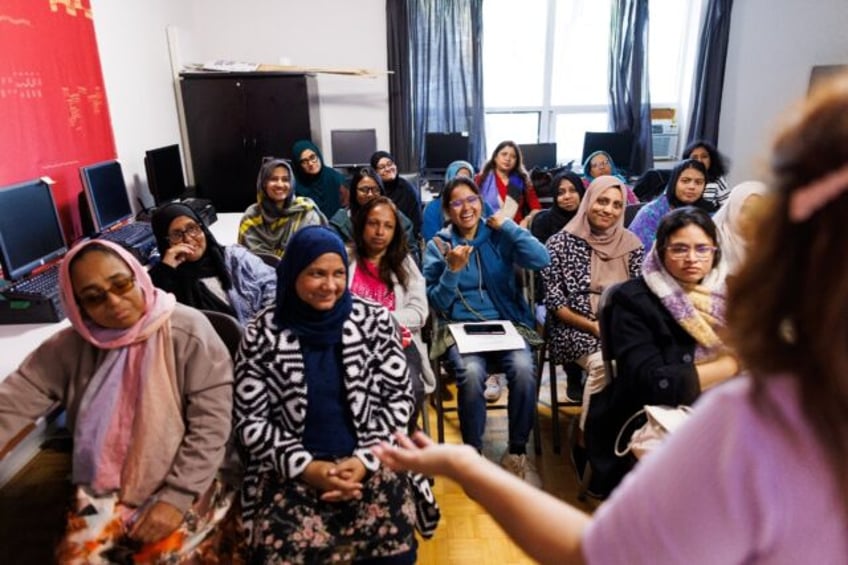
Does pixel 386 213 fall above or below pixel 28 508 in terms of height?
above

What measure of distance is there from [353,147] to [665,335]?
14.0 feet

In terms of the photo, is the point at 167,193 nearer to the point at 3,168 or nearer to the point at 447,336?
the point at 3,168

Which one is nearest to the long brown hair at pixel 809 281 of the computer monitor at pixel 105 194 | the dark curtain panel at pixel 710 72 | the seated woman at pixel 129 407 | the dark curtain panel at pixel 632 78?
the seated woman at pixel 129 407

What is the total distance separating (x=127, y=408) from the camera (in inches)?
56.7

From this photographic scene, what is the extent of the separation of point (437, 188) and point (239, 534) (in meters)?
4.26

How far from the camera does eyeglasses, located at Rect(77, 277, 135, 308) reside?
1.38m

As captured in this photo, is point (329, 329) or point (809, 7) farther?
point (809, 7)

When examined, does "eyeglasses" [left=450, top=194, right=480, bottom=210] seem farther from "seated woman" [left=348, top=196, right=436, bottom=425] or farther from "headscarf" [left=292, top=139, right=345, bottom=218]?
"headscarf" [left=292, top=139, right=345, bottom=218]

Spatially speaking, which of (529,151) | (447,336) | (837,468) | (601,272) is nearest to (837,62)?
(529,151)

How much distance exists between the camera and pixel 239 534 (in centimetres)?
151

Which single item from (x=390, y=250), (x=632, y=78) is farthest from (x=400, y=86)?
(x=390, y=250)

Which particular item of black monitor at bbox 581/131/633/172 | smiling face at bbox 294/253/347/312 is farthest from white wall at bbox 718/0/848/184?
smiling face at bbox 294/253/347/312

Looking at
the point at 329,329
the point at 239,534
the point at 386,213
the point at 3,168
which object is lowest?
the point at 239,534

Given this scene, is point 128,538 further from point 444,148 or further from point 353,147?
point 444,148
